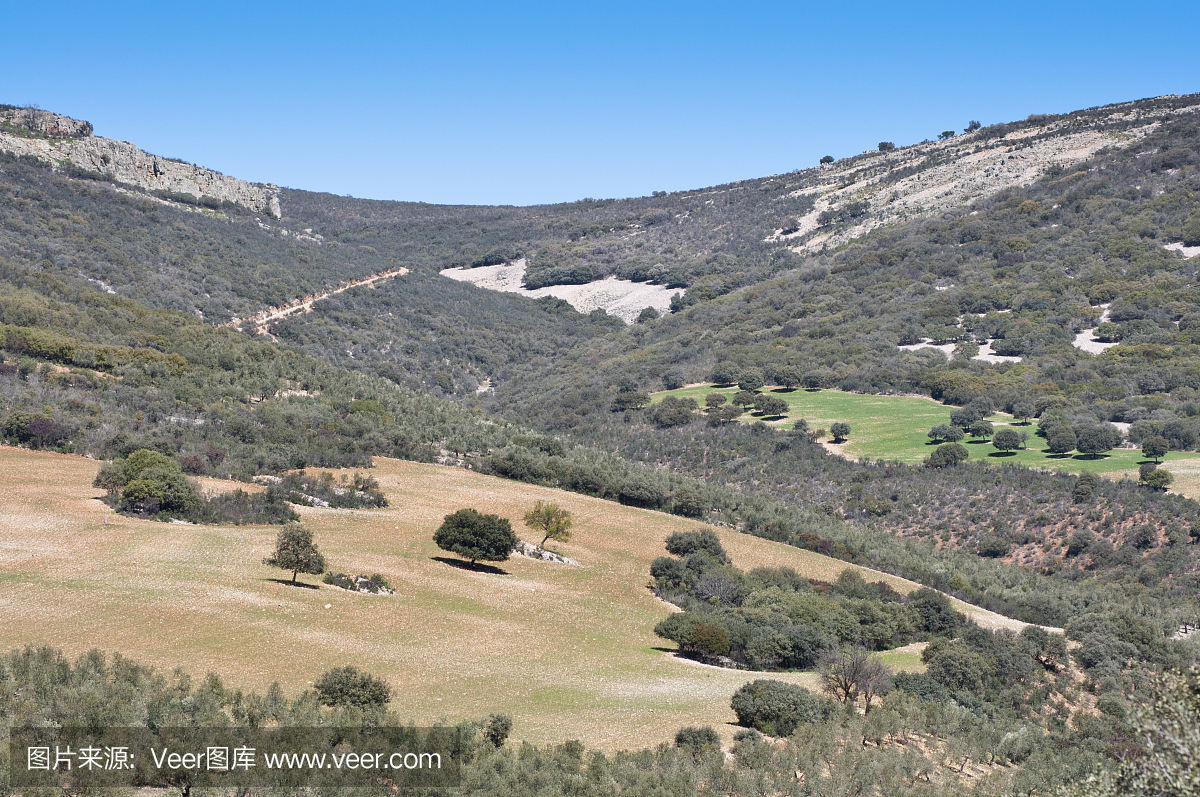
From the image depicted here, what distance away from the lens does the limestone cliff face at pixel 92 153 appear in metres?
102

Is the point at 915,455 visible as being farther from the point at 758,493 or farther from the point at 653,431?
the point at 653,431

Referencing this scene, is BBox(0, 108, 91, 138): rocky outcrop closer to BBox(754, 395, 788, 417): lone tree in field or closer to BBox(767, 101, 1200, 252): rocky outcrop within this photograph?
BBox(754, 395, 788, 417): lone tree in field

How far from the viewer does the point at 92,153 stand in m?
108

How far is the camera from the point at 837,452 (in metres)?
65.4

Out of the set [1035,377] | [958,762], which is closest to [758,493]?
[1035,377]

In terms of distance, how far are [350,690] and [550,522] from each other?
2017 centimetres

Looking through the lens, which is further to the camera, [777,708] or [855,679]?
[855,679]

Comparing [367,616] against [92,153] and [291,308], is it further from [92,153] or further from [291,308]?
[92,153]

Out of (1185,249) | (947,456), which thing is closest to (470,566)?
(947,456)

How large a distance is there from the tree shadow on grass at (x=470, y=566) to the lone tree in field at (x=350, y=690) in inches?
578

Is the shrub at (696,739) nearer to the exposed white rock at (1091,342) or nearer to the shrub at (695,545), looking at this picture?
the shrub at (695,545)

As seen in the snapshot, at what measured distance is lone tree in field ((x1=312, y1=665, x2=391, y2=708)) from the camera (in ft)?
57.3

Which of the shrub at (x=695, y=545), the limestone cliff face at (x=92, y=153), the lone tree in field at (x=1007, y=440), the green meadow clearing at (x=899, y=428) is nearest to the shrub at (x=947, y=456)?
the green meadow clearing at (x=899, y=428)

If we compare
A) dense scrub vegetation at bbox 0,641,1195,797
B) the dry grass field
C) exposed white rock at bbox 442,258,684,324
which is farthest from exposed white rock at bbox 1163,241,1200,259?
dense scrub vegetation at bbox 0,641,1195,797
